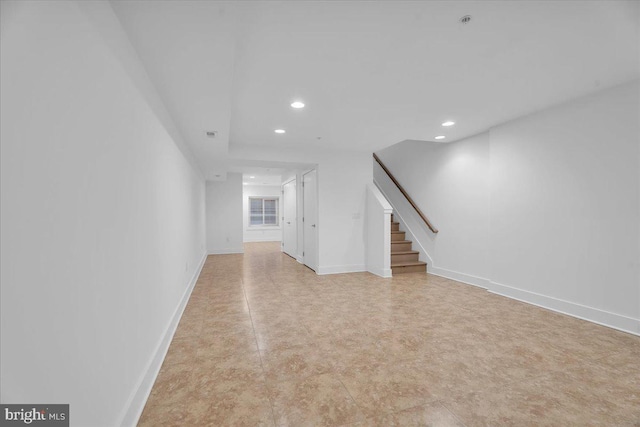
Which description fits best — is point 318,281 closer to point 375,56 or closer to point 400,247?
point 400,247

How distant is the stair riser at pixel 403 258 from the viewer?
5391mm

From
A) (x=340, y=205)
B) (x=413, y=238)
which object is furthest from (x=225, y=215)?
(x=413, y=238)

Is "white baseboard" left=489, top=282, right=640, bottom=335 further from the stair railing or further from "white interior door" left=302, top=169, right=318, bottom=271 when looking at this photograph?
"white interior door" left=302, top=169, right=318, bottom=271

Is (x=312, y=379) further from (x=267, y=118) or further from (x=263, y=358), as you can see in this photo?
(x=267, y=118)

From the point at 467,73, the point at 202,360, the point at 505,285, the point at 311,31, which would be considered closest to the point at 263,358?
the point at 202,360

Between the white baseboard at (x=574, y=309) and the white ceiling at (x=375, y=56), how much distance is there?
2.28 metres

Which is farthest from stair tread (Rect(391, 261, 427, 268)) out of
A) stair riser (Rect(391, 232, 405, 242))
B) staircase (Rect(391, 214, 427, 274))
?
stair riser (Rect(391, 232, 405, 242))

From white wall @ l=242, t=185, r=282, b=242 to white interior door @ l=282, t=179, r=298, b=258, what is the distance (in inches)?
113

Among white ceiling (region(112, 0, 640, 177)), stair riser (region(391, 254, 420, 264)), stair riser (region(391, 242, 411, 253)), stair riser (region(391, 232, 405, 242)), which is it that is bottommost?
stair riser (region(391, 254, 420, 264))

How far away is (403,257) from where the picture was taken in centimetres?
545

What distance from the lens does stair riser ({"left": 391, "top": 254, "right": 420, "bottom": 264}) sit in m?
5.39

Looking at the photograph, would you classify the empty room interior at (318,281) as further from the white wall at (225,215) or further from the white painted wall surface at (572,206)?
the white wall at (225,215)

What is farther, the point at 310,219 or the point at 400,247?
the point at 310,219

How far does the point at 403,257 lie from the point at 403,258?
2 centimetres
